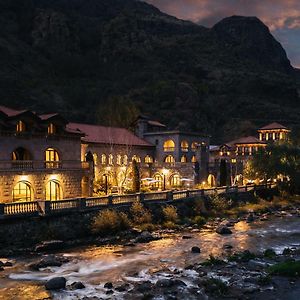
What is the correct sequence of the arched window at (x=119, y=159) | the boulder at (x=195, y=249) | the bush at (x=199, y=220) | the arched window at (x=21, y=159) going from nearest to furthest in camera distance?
the boulder at (x=195, y=249)
the arched window at (x=21, y=159)
the bush at (x=199, y=220)
the arched window at (x=119, y=159)

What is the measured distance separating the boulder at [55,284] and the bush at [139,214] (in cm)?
1735

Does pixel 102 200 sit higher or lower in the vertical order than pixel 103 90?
lower

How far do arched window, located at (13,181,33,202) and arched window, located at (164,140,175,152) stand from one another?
34708mm

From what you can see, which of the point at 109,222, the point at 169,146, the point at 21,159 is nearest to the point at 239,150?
the point at 169,146

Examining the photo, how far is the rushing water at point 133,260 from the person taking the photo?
907 inches

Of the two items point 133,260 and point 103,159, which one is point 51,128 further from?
point 133,260

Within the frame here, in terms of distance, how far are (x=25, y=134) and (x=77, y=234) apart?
13.9 meters

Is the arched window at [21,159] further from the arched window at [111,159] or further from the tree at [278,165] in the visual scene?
the tree at [278,165]

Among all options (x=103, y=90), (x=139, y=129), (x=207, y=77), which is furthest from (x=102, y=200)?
(x=207, y=77)

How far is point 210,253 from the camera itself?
102 ft

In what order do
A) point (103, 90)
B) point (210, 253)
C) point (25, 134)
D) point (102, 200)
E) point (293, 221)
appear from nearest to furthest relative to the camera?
point (210, 253)
point (102, 200)
point (25, 134)
point (293, 221)
point (103, 90)

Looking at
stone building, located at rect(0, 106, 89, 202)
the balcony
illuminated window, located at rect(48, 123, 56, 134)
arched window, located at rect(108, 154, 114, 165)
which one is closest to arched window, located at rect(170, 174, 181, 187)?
arched window, located at rect(108, 154, 114, 165)

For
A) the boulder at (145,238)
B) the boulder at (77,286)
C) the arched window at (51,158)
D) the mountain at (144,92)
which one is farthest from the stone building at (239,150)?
the boulder at (77,286)

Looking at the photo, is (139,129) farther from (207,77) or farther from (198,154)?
(207,77)
